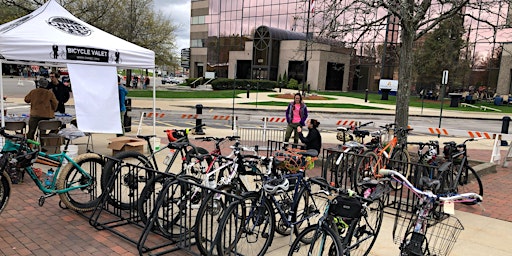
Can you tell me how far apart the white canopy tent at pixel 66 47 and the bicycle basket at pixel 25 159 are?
7.20 feet

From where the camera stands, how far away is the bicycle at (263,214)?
3.95m

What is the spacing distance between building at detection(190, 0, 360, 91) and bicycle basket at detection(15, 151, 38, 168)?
4070cm

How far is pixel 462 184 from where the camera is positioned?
7.55 meters

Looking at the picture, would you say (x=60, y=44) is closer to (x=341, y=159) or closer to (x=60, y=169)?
(x=60, y=169)

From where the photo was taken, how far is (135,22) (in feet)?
119

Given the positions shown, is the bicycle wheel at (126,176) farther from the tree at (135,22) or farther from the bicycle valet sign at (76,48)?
the tree at (135,22)

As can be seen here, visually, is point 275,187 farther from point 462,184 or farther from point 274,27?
point 274,27

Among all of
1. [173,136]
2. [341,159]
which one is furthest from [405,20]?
[173,136]

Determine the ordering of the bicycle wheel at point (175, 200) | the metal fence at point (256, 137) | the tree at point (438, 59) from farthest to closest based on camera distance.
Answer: the tree at point (438, 59)
the metal fence at point (256, 137)
the bicycle wheel at point (175, 200)

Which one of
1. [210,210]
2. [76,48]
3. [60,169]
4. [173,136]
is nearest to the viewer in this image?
[210,210]

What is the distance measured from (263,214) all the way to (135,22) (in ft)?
116

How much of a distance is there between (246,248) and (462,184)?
505cm

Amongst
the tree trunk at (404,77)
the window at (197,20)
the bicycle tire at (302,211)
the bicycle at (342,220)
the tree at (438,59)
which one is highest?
the window at (197,20)

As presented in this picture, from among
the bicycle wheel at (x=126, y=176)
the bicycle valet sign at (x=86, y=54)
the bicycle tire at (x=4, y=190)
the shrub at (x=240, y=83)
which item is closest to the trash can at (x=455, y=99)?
the shrub at (x=240, y=83)
